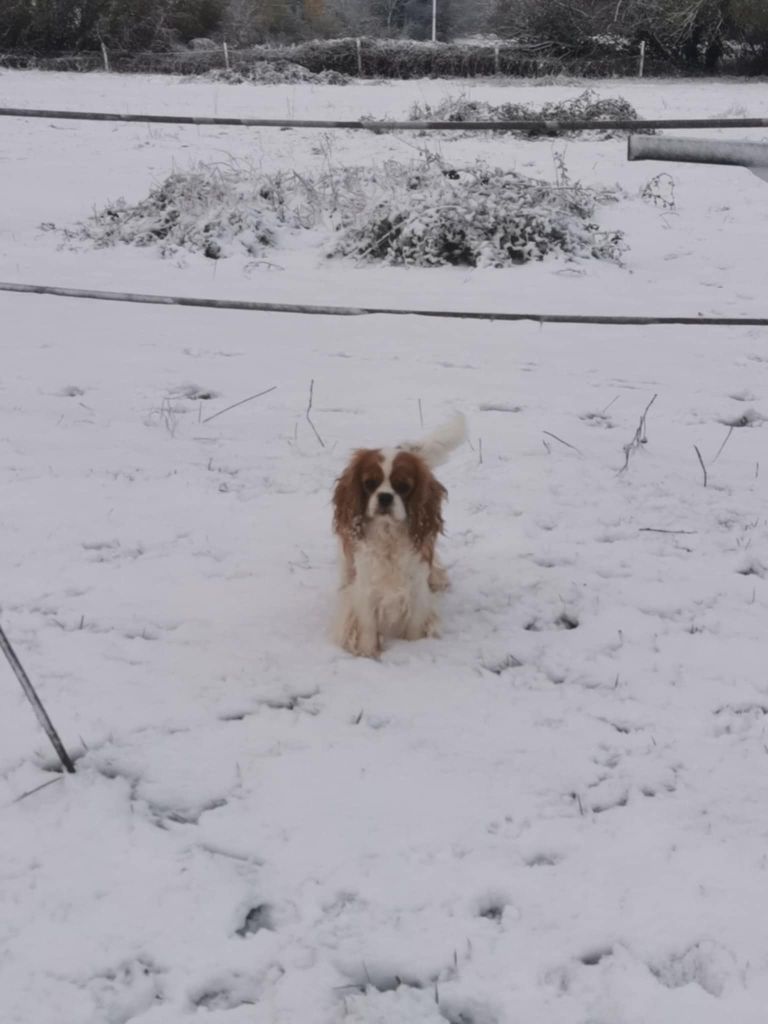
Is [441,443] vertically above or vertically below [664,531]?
above

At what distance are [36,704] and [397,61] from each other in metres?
31.1

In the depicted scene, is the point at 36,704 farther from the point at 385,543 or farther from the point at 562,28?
the point at 562,28

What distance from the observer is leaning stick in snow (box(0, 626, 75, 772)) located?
244cm

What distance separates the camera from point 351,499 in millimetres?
3451

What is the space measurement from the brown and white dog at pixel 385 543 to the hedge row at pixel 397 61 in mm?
28965

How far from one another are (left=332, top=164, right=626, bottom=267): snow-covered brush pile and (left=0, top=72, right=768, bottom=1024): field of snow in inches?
70.2

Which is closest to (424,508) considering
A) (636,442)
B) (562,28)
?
(636,442)

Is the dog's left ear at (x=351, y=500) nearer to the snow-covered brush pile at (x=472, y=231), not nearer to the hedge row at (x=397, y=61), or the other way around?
the snow-covered brush pile at (x=472, y=231)

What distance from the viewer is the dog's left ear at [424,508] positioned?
3420mm

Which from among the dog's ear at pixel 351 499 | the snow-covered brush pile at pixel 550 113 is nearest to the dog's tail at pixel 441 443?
the dog's ear at pixel 351 499

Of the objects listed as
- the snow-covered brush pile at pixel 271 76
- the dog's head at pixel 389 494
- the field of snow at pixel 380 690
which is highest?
the snow-covered brush pile at pixel 271 76

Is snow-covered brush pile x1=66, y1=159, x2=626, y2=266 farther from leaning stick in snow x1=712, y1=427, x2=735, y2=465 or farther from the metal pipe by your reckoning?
the metal pipe

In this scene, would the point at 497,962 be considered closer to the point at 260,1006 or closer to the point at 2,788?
the point at 260,1006

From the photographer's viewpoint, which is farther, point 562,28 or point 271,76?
point 562,28
